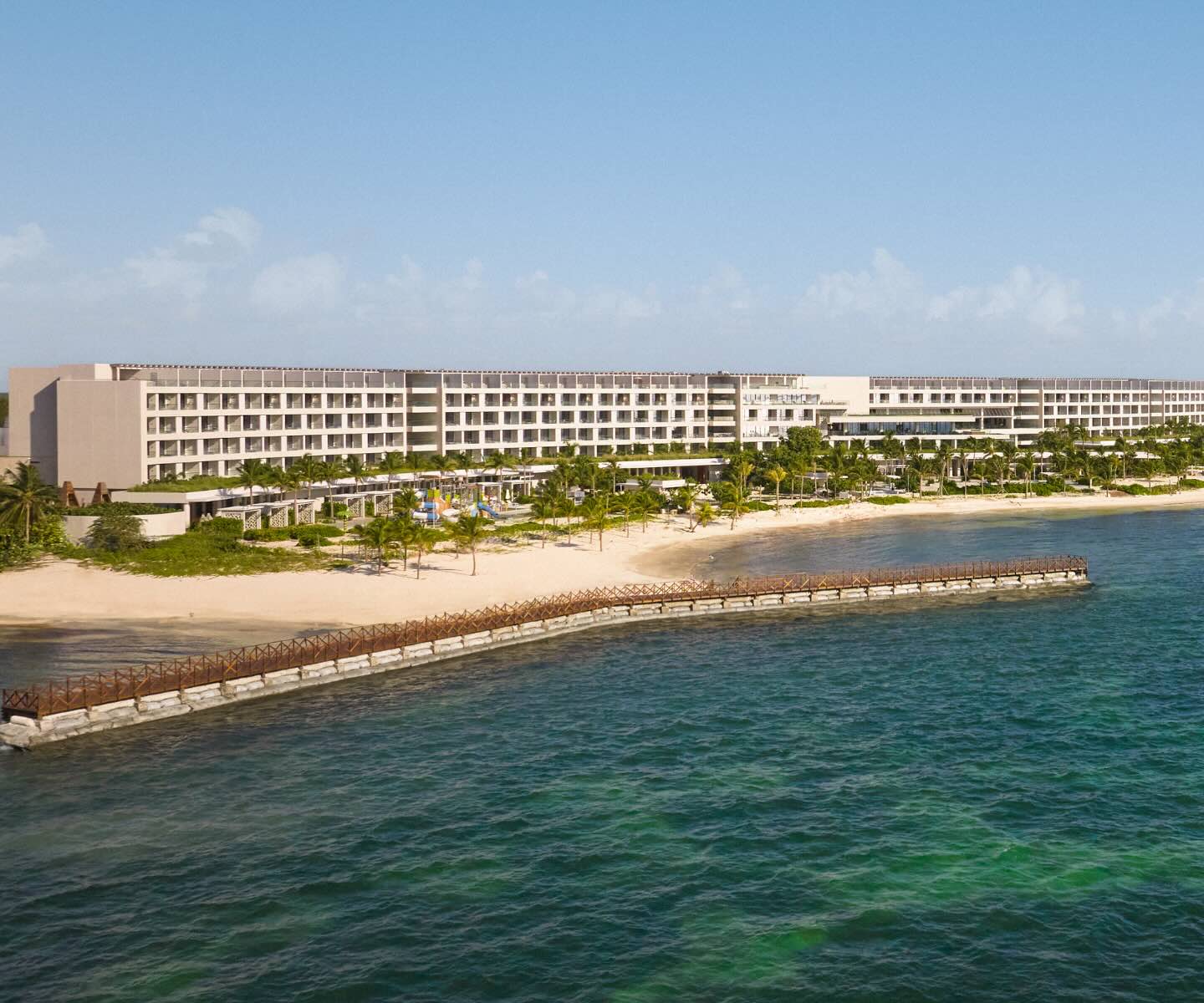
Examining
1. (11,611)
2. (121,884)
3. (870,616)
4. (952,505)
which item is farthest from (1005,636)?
(952,505)

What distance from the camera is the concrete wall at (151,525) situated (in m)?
106

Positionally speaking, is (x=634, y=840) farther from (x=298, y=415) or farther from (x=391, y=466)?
(x=298, y=415)

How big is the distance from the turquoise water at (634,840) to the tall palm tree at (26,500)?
52542 mm

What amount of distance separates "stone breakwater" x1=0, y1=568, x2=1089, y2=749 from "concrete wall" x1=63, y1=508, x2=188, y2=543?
155ft

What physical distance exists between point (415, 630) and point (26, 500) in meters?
49.2

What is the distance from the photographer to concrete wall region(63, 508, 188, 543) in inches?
4176

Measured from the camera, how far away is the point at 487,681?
219 feet

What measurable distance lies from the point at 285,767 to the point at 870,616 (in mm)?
52677

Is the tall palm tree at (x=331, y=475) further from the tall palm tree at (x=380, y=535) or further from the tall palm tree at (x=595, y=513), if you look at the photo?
the tall palm tree at (x=380, y=535)

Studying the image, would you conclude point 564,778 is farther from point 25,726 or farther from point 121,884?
point 25,726

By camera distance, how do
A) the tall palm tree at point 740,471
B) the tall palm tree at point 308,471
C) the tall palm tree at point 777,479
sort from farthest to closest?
the tall palm tree at point 740,471, the tall palm tree at point 777,479, the tall palm tree at point 308,471

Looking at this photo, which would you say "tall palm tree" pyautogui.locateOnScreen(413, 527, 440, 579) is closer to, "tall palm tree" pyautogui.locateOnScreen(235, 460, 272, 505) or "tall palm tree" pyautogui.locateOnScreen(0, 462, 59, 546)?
"tall palm tree" pyautogui.locateOnScreen(235, 460, 272, 505)

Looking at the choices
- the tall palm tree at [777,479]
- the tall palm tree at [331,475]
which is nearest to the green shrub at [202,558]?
the tall palm tree at [331,475]

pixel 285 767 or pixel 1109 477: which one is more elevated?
pixel 1109 477
